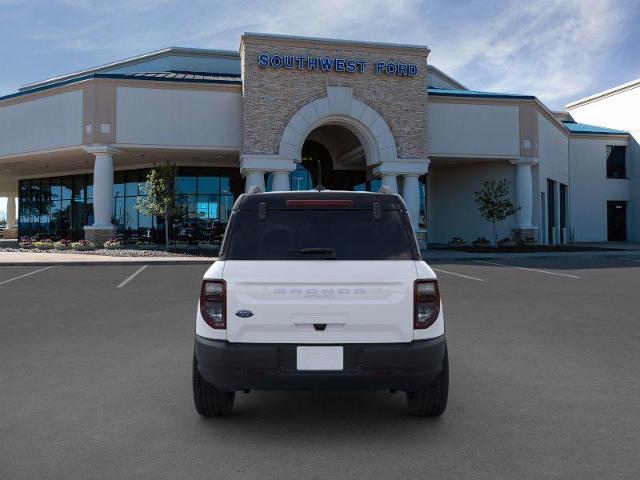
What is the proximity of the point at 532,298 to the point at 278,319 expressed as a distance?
885 cm

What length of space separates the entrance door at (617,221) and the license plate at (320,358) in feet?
136

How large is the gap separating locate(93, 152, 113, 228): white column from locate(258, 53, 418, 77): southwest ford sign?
8612 millimetres

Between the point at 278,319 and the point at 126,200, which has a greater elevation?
the point at 126,200

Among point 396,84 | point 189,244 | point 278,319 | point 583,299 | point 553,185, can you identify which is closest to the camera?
point 278,319

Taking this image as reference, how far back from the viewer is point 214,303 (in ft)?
13.1

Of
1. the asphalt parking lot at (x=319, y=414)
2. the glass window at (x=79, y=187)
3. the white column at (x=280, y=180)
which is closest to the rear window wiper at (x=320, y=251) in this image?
the asphalt parking lot at (x=319, y=414)

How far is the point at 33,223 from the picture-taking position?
38750 millimetres

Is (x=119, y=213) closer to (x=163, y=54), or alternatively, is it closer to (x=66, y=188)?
(x=66, y=188)

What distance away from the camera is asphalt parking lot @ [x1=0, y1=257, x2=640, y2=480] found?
142 inches

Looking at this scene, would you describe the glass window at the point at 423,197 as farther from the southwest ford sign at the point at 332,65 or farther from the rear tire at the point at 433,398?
the rear tire at the point at 433,398

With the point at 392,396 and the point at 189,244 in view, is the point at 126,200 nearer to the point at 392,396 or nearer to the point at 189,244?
the point at 189,244

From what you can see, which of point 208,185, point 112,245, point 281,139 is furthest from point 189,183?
→ point 281,139

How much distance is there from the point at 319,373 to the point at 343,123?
24.6 m

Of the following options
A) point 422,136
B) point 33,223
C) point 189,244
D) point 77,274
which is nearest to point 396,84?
point 422,136
